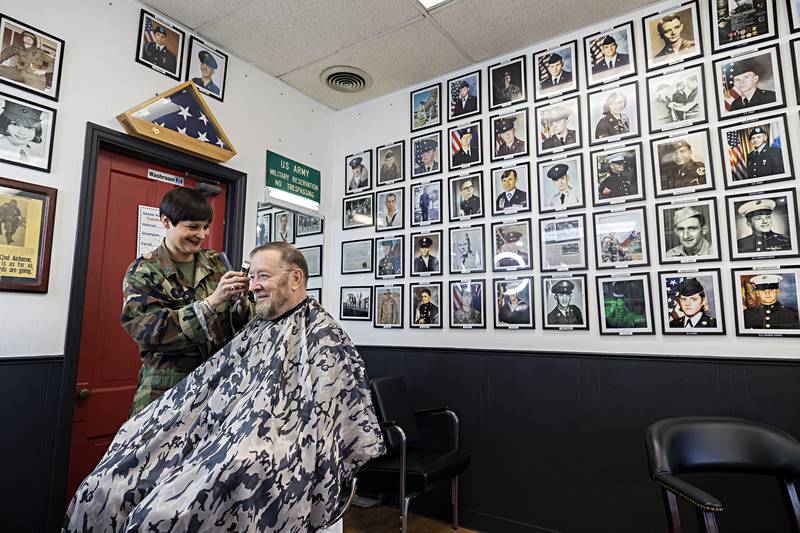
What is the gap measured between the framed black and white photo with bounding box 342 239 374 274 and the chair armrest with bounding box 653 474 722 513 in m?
2.30

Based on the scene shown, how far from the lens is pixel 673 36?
2.51 m

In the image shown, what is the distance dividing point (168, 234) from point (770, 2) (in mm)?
2921

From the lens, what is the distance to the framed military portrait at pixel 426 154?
3.25 meters

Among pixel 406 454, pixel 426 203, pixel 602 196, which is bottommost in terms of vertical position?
pixel 406 454

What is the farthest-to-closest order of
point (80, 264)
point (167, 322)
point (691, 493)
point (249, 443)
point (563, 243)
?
point (563, 243) < point (80, 264) < point (167, 322) < point (691, 493) < point (249, 443)

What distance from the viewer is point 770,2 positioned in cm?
228

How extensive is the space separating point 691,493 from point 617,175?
169 centimetres

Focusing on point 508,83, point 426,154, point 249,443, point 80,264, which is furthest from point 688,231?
point 80,264

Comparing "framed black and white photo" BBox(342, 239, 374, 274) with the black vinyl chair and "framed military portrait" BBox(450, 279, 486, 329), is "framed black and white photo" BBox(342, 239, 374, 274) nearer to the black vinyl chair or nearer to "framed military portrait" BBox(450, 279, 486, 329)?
"framed military portrait" BBox(450, 279, 486, 329)

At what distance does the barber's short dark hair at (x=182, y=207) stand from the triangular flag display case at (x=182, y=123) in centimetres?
92

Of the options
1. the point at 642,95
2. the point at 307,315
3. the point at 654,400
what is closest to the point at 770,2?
the point at 642,95

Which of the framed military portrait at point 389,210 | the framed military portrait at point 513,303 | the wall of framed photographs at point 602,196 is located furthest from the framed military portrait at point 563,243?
the framed military portrait at point 389,210

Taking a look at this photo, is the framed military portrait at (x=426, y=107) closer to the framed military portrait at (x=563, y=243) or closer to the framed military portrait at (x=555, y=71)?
the framed military portrait at (x=555, y=71)

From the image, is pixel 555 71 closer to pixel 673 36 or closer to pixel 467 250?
pixel 673 36
